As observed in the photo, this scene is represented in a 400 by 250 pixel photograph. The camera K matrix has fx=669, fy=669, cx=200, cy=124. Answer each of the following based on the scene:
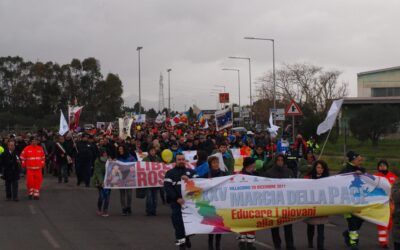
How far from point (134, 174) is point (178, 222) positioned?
18.7 ft

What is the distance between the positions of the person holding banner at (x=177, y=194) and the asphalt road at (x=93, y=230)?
922mm

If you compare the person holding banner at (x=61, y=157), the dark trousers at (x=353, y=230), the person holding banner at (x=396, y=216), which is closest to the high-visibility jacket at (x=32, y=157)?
the person holding banner at (x=61, y=157)

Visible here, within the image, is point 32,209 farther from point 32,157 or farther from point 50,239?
point 50,239

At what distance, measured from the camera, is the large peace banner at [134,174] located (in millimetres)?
15859

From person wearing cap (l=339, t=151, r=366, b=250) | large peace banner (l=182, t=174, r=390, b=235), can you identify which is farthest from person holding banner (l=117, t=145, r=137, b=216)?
person wearing cap (l=339, t=151, r=366, b=250)

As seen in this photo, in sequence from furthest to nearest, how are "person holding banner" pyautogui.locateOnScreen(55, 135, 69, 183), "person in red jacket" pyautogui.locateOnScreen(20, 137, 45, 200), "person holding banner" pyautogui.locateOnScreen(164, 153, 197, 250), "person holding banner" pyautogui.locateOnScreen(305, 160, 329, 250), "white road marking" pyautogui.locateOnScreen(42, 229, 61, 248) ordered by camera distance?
"person holding banner" pyautogui.locateOnScreen(55, 135, 69, 183) < "person in red jacket" pyautogui.locateOnScreen(20, 137, 45, 200) < "white road marking" pyautogui.locateOnScreen(42, 229, 61, 248) < "person holding banner" pyautogui.locateOnScreen(305, 160, 329, 250) < "person holding banner" pyautogui.locateOnScreen(164, 153, 197, 250)

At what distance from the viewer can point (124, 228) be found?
44.8ft

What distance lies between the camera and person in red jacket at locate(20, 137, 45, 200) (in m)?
19.1

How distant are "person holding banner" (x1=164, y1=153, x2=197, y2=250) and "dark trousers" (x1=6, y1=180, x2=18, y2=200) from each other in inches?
377

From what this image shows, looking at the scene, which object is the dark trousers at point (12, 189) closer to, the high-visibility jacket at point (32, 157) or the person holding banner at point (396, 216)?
the high-visibility jacket at point (32, 157)

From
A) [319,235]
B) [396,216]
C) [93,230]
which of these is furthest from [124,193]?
[396,216]

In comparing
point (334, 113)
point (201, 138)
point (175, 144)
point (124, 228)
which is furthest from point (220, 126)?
point (124, 228)

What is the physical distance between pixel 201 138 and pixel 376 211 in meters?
12.1

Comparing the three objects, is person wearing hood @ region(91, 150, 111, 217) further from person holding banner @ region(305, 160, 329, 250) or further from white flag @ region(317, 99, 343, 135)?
person holding banner @ region(305, 160, 329, 250)
